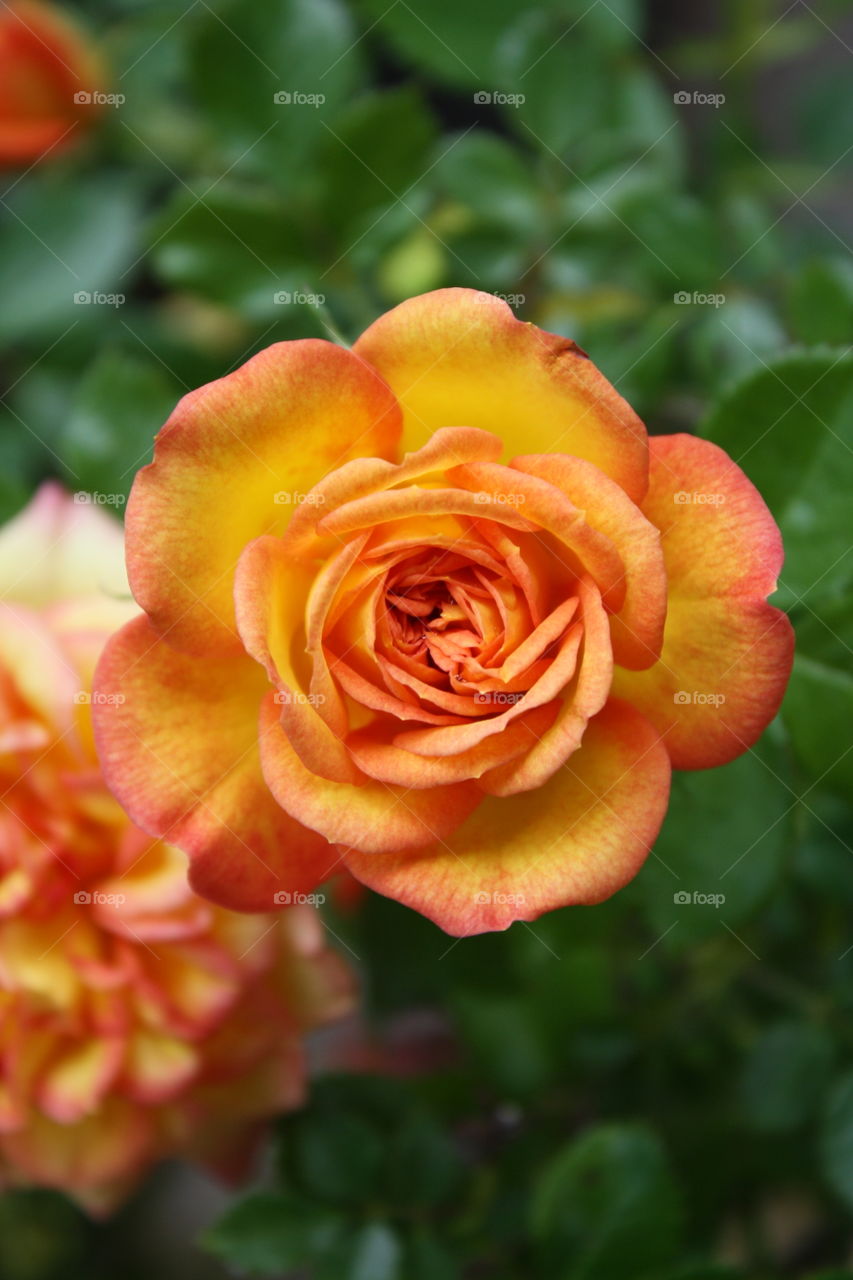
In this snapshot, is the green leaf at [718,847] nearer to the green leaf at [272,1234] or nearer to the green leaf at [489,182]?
the green leaf at [272,1234]

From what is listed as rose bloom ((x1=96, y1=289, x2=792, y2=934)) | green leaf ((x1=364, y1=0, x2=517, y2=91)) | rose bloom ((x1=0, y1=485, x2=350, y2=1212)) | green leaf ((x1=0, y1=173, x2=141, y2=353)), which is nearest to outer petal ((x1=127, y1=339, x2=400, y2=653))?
rose bloom ((x1=96, y1=289, x2=792, y2=934))

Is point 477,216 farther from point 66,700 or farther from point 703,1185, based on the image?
point 703,1185

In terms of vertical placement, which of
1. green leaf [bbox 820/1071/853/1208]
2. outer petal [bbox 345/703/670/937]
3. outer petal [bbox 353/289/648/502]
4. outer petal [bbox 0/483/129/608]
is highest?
outer petal [bbox 353/289/648/502]

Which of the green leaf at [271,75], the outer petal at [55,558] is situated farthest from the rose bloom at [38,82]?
the outer petal at [55,558]

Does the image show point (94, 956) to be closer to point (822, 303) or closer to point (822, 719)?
point (822, 719)

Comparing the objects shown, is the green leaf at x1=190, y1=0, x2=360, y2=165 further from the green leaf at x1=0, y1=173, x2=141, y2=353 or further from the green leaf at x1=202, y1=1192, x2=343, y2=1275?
the green leaf at x1=202, y1=1192, x2=343, y2=1275

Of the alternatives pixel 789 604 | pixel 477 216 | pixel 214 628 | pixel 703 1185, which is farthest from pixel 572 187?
pixel 703 1185
